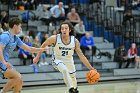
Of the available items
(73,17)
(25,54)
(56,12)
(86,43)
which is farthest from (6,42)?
(73,17)

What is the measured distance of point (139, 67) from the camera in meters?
15.6

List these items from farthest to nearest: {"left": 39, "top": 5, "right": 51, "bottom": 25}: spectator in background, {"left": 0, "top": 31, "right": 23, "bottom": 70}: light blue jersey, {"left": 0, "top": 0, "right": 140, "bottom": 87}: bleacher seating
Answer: {"left": 39, "top": 5, "right": 51, "bottom": 25}: spectator in background → {"left": 0, "top": 0, "right": 140, "bottom": 87}: bleacher seating → {"left": 0, "top": 31, "right": 23, "bottom": 70}: light blue jersey

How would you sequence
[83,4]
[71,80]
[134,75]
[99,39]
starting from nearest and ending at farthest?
1. [71,80]
2. [134,75]
3. [99,39]
4. [83,4]

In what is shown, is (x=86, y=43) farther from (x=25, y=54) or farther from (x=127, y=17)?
(x=127, y=17)

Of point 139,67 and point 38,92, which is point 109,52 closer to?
point 139,67

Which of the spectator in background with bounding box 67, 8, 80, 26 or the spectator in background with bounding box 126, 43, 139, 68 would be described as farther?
the spectator in background with bounding box 67, 8, 80, 26

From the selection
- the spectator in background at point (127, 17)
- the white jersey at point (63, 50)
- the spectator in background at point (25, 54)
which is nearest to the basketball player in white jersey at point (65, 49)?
the white jersey at point (63, 50)

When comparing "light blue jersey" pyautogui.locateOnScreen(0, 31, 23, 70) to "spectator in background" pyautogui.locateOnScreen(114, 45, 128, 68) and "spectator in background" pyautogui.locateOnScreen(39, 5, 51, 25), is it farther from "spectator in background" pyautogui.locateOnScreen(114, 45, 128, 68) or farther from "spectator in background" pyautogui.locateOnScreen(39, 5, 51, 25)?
"spectator in background" pyautogui.locateOnScreen(114, 45, 128, 68)

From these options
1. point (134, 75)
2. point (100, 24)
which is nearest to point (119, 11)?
point (100, 24)

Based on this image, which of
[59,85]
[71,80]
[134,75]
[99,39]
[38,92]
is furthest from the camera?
[99,39]

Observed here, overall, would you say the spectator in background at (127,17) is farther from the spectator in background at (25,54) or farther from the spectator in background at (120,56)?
the spectator in background at (25,54)

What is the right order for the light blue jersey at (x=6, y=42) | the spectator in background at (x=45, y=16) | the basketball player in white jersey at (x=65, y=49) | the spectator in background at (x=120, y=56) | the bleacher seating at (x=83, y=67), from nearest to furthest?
the light blue jersey at (x=6, y=42) → the basketball player in white jersey at (x=65, y=49) → the bleacher seating at (x=83, y=67) → the spectator in background at (x=120, y=56) → the spectator in background at (x=45, y=16)

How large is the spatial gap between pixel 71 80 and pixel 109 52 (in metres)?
8.59

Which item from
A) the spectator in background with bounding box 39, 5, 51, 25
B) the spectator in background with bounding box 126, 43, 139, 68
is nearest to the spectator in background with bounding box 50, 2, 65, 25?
the spectator in background with bounding box 39, 5, 51, 25
